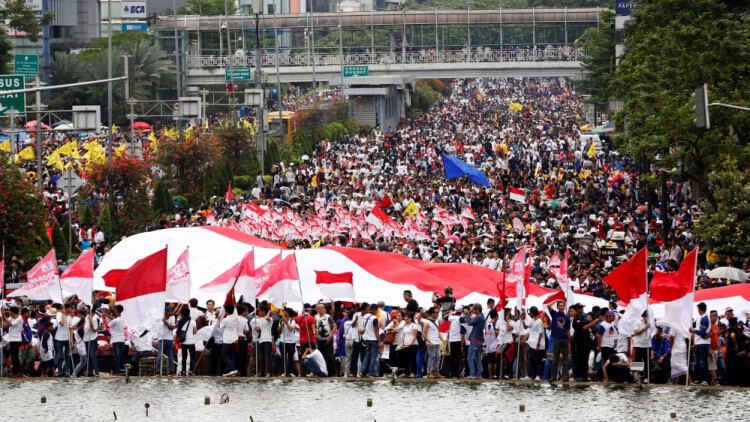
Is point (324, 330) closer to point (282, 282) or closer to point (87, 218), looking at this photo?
point (282, 282)

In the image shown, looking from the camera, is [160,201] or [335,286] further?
[160,201]

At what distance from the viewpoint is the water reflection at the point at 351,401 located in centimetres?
1845

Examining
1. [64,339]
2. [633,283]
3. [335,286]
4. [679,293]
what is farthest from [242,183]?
[679,293]

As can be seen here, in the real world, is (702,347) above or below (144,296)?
below

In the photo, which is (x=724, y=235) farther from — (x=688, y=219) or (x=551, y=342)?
(x=551, y=342)

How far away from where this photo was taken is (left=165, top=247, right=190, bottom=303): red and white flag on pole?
73.9ft

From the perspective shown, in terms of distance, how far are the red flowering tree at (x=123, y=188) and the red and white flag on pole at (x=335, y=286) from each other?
1716 cm

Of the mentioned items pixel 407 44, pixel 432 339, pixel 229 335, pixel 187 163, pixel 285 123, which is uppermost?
pixel 407 44

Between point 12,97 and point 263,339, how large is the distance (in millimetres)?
22845

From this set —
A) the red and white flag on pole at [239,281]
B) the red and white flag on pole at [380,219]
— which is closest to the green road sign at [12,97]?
the red and white flag on pole at [380,219]

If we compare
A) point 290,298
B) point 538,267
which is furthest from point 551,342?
point 538,267

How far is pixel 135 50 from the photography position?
87625 mm

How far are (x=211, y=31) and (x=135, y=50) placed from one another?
10.3 m

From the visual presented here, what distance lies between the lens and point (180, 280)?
891 inches
